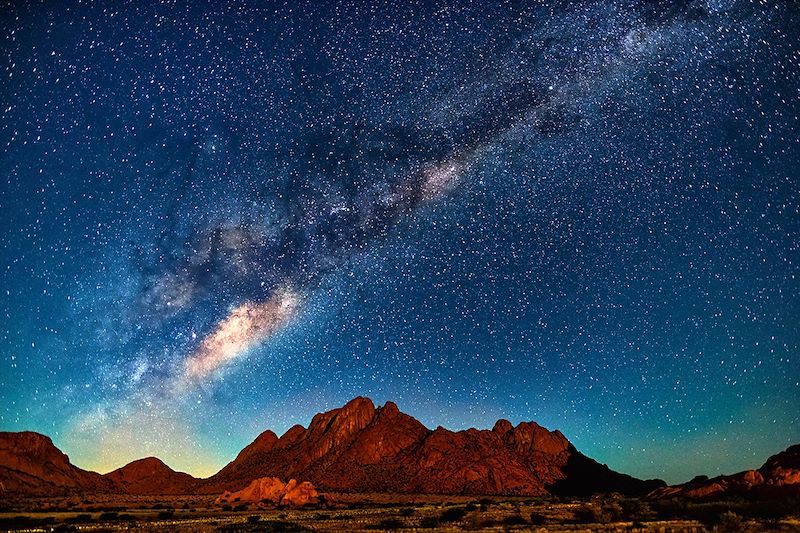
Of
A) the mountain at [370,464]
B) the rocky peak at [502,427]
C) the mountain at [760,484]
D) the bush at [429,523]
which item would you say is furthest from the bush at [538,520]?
the rocky peak at [502,427]

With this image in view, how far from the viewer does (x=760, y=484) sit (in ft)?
207

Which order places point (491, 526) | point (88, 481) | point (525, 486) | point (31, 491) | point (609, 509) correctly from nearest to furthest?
point (491, 526) < point (609, 509) < point (525, 486) < point (31, 491) < point (88, 481)

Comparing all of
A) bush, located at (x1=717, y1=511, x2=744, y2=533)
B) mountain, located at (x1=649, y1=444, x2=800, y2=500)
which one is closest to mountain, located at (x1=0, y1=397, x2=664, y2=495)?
mountain, located at (x1=649, y1=444, x2=800, y2=500)

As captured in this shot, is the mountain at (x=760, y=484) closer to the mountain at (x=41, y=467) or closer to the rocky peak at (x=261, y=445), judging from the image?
the rocky peak at (x=261, y=445)

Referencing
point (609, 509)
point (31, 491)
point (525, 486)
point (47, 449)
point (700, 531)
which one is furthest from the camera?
point (47, 449)

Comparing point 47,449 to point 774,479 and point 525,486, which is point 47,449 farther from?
point 774,479

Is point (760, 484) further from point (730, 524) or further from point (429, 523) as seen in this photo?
point (429, 523)

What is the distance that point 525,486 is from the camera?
134000mm

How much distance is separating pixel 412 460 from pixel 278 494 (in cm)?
6139

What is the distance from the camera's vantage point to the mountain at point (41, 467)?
159363 millimetres

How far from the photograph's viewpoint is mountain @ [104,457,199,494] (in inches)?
6870

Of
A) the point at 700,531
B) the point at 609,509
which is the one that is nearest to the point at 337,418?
the point at 609,509

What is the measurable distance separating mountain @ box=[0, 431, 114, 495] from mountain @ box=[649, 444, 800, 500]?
505 feet

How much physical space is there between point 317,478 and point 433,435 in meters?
36.6
